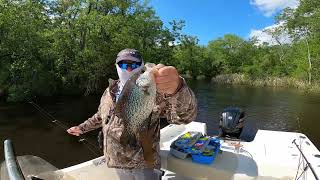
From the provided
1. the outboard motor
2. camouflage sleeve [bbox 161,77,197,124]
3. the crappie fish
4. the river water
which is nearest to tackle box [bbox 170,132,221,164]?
camouflage sleeve [bbox 161,77,197,124]

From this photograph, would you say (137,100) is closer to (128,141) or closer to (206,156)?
(128,141)

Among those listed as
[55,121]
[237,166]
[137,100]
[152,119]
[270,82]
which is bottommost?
[55,121]

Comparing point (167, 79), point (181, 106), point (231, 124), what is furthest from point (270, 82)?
point (167, 79)

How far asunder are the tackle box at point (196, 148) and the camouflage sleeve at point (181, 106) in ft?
4.09

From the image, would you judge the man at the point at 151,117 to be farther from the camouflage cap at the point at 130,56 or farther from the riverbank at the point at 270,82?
the riverbank at the point at 270,82

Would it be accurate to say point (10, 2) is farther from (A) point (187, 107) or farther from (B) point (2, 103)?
(A) point (187, 107)

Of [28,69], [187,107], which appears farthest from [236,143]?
[28,69]

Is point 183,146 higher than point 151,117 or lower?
lower

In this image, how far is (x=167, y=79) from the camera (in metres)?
2.01

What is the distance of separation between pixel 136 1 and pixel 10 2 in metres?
10.2

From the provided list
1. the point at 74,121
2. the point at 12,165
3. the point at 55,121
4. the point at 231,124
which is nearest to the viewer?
the point at 12,165

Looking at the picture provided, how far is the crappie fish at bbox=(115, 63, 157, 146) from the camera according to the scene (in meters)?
1.72

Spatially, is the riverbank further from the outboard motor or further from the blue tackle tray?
the blue tackle tray

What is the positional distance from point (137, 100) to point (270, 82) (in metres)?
34.8
